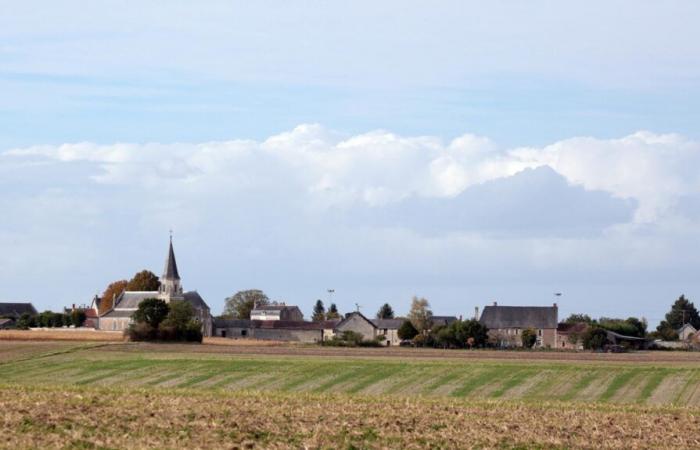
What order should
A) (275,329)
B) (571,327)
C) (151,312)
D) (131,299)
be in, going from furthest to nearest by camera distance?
(131,299)
(275,329)
(571,327)
(151,312)

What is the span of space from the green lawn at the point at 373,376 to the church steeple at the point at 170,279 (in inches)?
3051

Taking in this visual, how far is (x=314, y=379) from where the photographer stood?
6894cm

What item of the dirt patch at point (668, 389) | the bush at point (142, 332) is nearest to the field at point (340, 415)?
the dirt patch at point (668, 389)

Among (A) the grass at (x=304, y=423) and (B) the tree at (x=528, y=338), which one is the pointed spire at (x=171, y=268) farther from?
(A) the grass at (x=304, y=423)

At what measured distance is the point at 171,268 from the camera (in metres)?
168

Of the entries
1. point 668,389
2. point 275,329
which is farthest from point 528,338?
point 668,389

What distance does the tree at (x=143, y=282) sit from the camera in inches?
7549

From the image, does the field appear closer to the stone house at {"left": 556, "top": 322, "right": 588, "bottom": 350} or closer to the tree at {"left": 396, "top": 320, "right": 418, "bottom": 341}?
the stone house at {"left": 556, "top": 322, "right": 588, "bottom": 350}

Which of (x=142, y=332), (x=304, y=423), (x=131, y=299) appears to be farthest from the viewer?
(x=131, y=299)

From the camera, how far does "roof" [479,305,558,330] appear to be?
6152 inches

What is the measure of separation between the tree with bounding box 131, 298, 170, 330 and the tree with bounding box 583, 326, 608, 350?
46.7 m

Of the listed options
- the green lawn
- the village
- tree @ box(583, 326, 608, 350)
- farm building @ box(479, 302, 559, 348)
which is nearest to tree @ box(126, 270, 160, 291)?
the village

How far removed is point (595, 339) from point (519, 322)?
2184 centimetres

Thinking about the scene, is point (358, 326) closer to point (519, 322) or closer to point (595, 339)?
point (519, 322)
